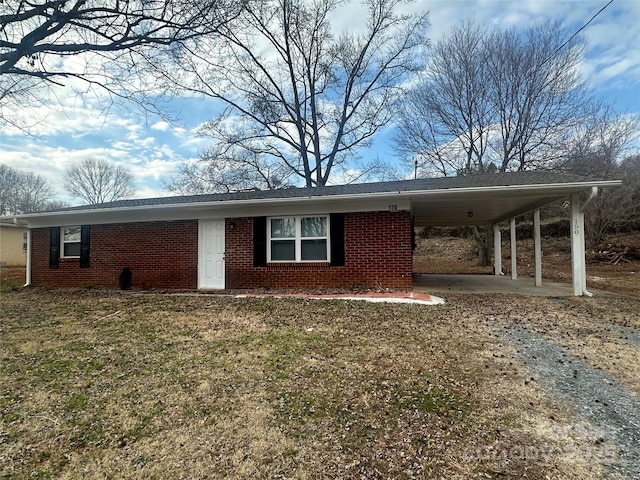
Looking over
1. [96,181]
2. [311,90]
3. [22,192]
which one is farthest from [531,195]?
[22,192]

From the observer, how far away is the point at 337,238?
873cm

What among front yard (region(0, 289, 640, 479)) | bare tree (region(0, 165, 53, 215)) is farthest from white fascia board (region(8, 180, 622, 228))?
bare tree (region(0, 165, 53, 215))

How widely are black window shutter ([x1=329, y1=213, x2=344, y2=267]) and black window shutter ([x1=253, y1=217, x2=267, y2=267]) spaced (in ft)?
5.80

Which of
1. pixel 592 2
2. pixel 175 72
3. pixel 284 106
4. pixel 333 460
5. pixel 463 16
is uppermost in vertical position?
pixel 463 16

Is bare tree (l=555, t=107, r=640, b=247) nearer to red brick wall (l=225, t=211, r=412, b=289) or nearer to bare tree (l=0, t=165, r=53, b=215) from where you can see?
red brick wall (l=225, t=211, r=412, b=289)

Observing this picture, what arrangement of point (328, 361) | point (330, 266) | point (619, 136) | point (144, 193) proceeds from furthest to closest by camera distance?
point (144, 193), point (619, 136), point (330, 266), point (328, 361)

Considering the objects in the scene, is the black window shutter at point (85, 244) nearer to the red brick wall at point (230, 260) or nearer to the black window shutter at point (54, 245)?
the red brick wall at point (230, 260)

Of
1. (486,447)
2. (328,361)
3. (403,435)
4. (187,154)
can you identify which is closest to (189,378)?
(328,361)

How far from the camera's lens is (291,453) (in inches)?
90.9

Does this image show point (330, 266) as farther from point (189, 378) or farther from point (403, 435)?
point (403, 435)

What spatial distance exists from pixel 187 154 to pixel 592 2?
1902 centimetres

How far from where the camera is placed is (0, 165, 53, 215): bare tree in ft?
109

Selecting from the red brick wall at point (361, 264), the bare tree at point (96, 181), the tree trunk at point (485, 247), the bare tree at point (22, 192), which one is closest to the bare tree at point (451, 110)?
the tree trunk at point (485, 247)

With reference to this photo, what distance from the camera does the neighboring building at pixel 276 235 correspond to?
812 centimetres
